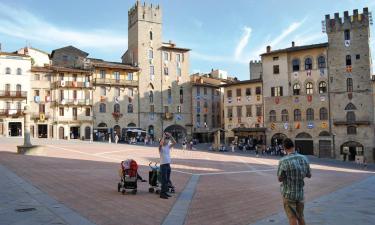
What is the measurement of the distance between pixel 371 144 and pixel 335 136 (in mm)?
4331

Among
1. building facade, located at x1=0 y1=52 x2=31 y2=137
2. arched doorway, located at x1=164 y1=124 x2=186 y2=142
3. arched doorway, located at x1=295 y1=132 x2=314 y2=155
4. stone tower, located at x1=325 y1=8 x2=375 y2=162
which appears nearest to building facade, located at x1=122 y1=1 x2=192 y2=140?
arched doorway, located at x1=164 y1=124 x2=186 y2=142

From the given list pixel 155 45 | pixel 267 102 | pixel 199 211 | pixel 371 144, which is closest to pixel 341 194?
pixel 199 211

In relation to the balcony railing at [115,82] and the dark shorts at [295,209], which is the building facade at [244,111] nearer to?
the balcony railing at [115,82]

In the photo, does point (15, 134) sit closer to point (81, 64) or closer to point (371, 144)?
point (81, 64)

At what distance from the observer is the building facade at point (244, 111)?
55.1 metres

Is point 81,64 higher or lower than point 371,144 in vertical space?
higher

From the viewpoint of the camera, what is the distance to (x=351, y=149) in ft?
155

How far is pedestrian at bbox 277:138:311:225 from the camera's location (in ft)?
20.1

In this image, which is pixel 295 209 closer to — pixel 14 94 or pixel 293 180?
pixel 293 180

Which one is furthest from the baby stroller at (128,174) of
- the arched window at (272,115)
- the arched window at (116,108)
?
the arched window at (116,108)

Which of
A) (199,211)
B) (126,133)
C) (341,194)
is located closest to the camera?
(199,211)

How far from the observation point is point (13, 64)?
54.1m

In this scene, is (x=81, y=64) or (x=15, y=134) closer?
(x=15, y=134)

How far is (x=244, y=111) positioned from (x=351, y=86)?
51.5 ft
